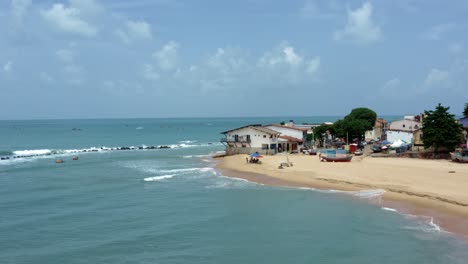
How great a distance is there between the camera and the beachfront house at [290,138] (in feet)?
238

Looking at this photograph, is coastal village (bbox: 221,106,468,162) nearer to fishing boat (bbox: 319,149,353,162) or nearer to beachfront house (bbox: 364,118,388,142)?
fishing boat (bbox: 319,149,353,162)

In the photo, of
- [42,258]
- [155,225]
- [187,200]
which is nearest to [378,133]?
[187,200]

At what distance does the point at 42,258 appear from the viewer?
78.2 feet

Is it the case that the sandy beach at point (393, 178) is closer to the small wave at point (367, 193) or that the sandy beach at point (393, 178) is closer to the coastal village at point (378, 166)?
the coastal village at point (378, 166)

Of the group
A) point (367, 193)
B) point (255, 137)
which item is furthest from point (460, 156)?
point (255, 137)

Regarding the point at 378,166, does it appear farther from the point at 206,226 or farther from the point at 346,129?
the point at 206,226

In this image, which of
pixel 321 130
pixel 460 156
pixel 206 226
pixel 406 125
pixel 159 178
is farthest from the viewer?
pixel 406 125

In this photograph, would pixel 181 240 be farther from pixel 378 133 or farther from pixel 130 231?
pixel 378 133

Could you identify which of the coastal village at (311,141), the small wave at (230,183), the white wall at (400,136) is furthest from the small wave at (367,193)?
the white wall at (400,136)

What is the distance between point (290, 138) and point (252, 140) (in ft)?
22.6

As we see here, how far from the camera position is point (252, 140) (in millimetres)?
71250

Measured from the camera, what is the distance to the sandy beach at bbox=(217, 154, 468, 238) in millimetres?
31922

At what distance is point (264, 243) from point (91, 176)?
107 feet

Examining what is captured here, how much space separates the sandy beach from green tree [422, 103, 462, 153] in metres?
2.76
